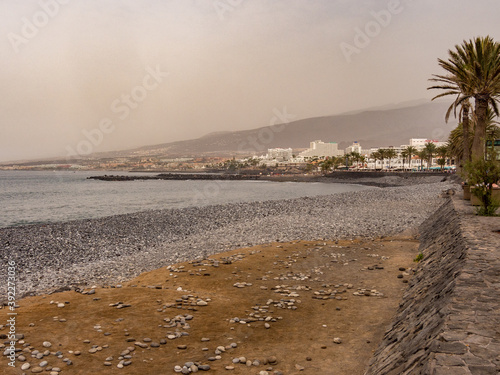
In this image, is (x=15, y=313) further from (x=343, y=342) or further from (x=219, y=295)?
(x=343, y=342)

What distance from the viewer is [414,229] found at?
22.8 m

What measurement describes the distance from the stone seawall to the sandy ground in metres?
0.93

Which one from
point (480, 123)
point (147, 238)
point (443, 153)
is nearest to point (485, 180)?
point (480, 123)

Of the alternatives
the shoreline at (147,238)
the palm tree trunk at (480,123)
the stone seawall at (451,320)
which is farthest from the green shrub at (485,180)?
the palm tree trunk at (480,123)

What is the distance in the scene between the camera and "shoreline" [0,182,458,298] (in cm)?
1622

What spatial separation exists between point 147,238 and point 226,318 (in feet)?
53.6

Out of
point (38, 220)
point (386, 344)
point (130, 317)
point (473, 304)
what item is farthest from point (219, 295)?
point (38, 220)

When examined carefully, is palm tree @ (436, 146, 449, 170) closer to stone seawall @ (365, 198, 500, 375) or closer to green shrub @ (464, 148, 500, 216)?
green shrub @ (464, 148, 500, 216)

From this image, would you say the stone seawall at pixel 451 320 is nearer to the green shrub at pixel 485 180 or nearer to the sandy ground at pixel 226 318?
the sandy ground at pixel 226 318

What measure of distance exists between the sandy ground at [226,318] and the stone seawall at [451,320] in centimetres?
93

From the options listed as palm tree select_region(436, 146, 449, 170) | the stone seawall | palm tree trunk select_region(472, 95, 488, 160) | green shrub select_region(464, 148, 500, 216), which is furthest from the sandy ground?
palm tree select_region(436, 146, 449, 170)

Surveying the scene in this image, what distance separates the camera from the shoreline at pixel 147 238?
16.2 metres

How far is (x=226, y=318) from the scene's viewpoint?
9.92 meters

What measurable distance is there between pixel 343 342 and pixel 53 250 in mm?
18903
